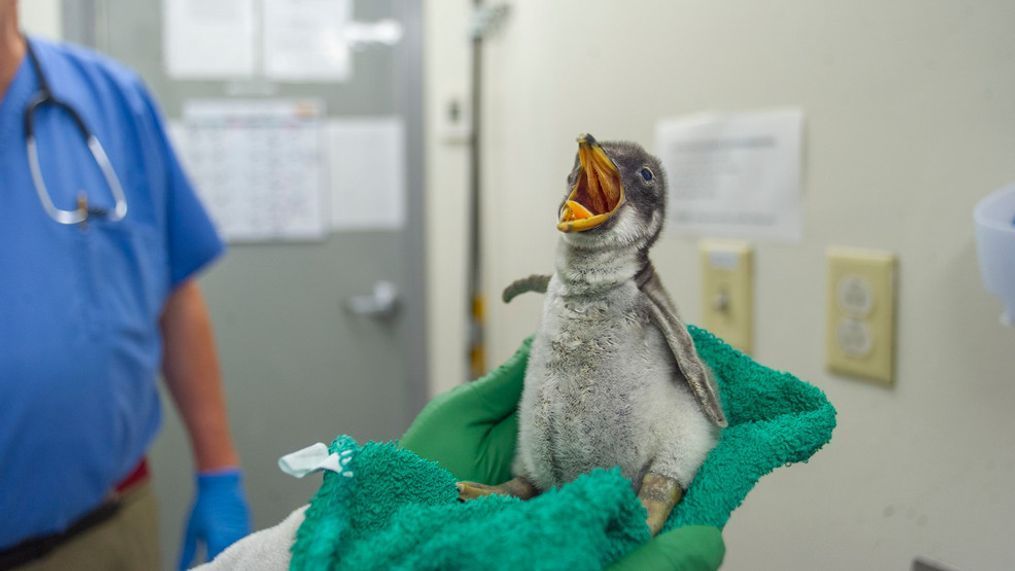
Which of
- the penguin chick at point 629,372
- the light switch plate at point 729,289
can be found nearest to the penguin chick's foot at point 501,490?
the penguin chick at point 629,372

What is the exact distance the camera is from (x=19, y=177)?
2.75 ft

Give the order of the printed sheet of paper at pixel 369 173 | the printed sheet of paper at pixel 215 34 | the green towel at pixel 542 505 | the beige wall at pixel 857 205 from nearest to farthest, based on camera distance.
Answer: the green towel at pixel 542 505, the beige wall at pixel 857 205, the printed sheet of paper at pixel 215 34, the printed sheet of paper at pixel 369 173

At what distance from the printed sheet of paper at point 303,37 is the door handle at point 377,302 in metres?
0.53

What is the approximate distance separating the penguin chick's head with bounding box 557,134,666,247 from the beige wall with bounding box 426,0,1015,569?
105 millimetres

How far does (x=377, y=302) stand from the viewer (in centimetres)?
182

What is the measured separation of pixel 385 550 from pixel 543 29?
61 centimetres

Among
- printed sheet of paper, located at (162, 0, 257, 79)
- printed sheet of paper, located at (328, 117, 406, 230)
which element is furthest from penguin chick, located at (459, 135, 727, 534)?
printed sheet of paper, located at (328, 117, 406, 230)

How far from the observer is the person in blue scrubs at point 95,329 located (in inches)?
31.2

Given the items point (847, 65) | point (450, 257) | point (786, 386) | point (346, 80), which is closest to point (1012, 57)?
point (847, 65)

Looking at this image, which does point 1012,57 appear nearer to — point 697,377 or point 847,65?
point 847,65

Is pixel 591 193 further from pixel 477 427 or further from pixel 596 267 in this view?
pixel 477 427

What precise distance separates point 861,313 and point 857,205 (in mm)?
108

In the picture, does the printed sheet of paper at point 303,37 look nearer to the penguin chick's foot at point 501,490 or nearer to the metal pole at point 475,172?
the metal pole at point 475,172

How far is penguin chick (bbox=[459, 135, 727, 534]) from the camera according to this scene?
0.40 meters
